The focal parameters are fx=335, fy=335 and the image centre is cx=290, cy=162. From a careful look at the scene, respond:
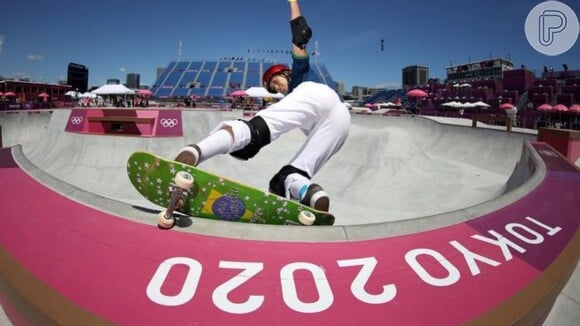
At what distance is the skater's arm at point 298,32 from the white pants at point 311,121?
1.19 feet

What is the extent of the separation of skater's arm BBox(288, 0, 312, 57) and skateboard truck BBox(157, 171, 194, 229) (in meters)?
1.58

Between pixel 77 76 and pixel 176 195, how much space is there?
85.6 meters

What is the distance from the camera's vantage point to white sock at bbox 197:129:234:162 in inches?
87.1

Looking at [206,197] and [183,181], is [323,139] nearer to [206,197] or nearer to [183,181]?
[206,197]

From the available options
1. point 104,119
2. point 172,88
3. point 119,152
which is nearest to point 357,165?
point 119,152

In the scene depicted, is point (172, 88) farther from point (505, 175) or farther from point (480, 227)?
point (480, 227)

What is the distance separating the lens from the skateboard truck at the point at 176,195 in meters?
1.93

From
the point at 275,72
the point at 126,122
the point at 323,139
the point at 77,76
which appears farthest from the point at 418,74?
the point at 323,139

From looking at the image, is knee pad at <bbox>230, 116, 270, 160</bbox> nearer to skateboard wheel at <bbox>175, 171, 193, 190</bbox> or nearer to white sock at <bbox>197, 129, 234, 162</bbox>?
white sock at <bbox>197, 129, 234, 162</bbox>

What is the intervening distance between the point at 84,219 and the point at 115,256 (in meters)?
0.69

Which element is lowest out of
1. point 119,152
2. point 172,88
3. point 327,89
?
point 119,152

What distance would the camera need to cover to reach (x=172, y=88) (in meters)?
63.8

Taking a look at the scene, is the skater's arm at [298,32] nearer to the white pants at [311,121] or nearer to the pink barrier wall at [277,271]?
the white pants at [311,121]

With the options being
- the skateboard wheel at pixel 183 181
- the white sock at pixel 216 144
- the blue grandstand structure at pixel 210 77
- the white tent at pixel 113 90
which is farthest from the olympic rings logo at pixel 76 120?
the blue grandstand structure at pixel 210 77
